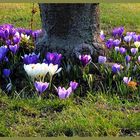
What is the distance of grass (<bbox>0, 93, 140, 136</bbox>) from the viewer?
3.44m

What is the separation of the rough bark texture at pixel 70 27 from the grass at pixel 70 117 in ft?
3.09

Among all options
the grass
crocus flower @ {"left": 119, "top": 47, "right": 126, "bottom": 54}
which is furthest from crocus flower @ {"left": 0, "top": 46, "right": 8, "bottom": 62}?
crocus flower @ {"left": 119, "top": 47, "right": 126, "bottom": 54}

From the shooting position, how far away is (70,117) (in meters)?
3.61

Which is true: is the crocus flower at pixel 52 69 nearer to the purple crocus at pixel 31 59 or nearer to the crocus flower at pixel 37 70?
the crocus flower at pixel 37 70

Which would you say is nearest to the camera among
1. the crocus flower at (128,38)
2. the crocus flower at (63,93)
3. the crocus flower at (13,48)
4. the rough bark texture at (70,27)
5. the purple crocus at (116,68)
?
the crocus flower at (63,93)

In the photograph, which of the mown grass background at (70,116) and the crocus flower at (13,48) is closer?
the mown grass background at (70,116)

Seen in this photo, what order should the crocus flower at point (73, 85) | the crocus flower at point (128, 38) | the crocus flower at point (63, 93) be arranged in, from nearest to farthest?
the crocus flower at point (63, 93)
the crocus flower at point (73, 85)
the crocus flower at point (128, 38)

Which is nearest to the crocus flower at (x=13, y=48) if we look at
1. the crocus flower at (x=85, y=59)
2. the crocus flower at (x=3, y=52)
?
the crocus flower at (x=3, y=52)

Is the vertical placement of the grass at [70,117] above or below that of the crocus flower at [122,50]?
below

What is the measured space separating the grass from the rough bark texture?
0.94 m

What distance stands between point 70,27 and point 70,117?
1538 millimetres

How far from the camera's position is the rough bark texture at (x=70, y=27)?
490 centimetres

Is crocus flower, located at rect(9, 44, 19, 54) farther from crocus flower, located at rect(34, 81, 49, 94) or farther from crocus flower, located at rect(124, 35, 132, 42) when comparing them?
crocus flower, located at rect(124, 35, 132, 42)

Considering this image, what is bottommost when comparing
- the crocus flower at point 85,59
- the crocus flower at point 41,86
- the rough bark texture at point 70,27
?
the crocus flower at point 41,86
